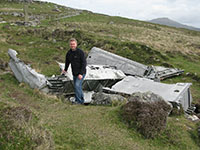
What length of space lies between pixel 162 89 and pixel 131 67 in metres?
4.29

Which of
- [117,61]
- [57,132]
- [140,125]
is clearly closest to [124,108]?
[140,125]

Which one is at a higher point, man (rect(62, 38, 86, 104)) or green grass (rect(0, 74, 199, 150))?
man (rect(62, 38, 86, 104))

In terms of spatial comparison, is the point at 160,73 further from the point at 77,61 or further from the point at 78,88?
the point at 77,61

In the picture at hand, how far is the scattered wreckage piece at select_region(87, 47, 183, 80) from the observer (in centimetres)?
1277

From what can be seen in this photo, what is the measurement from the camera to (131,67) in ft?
43.2

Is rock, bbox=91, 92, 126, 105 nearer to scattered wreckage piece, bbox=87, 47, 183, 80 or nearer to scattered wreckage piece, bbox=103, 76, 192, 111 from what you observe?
scattered wreckage piece, bbox=103, 76, 192, 111

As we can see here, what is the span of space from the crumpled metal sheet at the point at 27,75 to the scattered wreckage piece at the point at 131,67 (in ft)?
19.2

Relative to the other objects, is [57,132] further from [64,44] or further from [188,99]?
[64,44]

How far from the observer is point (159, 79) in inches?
488

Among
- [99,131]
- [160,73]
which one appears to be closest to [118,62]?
[160,73]

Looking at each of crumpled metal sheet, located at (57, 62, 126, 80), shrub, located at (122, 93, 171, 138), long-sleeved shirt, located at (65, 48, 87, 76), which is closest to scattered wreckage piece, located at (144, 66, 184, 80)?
crumpled metal sheet, located at (57, 62, 126, 80)

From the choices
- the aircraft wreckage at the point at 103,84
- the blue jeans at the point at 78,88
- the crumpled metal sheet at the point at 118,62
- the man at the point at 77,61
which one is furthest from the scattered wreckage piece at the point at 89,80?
the man at the point at 77,61

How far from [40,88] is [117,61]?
6627 millimetres

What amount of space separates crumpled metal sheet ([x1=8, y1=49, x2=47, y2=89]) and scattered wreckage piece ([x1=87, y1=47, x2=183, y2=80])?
5857 mm
